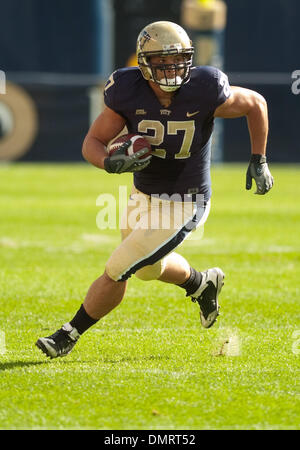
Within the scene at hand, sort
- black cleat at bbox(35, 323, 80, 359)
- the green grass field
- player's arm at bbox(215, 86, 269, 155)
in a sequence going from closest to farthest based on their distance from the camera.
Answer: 1. the green grass field
2. black cleat at bbox(35, 323, 80, 359)
3. player's arm at bbox(215, 86, 269, 155)

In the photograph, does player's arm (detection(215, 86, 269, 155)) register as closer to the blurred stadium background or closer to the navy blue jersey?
the navy blue jersey

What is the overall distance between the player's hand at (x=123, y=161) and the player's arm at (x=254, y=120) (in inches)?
20.9

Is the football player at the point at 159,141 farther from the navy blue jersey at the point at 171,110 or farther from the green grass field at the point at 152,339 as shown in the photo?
the green grass field at the point at 152,339

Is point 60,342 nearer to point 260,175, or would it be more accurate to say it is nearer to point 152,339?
point 152,339

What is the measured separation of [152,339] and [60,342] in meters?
0.60

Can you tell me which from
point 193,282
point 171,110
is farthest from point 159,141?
point 193,282

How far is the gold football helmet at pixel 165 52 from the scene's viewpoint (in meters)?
4.25

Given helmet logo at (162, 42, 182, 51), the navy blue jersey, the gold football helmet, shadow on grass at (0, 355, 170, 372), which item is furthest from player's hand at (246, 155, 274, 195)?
shadow on grass at (0, 355, 170, 372)

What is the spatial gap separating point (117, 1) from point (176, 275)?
1313 centimetres

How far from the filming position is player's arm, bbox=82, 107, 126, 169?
14.1ft

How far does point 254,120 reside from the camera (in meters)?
4.53

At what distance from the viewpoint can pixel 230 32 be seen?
18.1 m

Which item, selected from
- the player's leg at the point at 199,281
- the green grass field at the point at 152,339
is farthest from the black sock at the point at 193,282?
the green grass field at the point at 152,339
